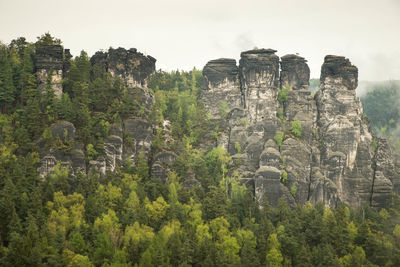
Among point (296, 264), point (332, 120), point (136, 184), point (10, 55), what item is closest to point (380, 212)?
point (332, 120)

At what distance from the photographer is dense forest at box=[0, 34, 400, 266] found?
180 feet

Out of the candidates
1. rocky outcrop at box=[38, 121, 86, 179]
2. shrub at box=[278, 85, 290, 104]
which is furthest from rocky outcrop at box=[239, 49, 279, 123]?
rocky outcrop at box=[38, 121, 86, 179]

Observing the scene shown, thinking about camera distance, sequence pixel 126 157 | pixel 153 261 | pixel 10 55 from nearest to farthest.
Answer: pixel 153 261
pixel 126 157
pixel 10 55

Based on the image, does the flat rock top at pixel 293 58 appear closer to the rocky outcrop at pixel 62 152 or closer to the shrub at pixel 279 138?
the shrub at pixel 279 138

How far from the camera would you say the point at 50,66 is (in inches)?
3081

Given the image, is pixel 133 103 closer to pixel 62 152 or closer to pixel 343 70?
pixel 62 152

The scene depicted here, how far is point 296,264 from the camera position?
5862 centimetres

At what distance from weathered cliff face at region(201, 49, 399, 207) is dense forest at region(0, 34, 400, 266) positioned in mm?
4022

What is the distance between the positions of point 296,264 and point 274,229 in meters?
6.92

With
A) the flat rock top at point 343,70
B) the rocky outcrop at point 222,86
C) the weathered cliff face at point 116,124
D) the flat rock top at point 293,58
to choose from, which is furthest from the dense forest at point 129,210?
the flat rock top at point 343,70

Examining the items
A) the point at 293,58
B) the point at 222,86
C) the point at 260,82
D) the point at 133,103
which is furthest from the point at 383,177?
the point at 133,103

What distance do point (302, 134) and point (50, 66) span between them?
48.0 m

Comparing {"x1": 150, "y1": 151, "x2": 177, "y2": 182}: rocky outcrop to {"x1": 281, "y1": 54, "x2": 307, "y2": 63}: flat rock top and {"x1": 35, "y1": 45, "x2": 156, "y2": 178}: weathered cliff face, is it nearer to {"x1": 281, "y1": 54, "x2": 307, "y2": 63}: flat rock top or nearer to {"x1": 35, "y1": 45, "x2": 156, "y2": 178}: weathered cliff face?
{"x1": 35, "y1": 45, "x2": 156, "y2": 178}: weathered cliff face

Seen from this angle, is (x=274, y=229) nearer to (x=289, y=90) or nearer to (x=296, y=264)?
(x=296, y=264)
